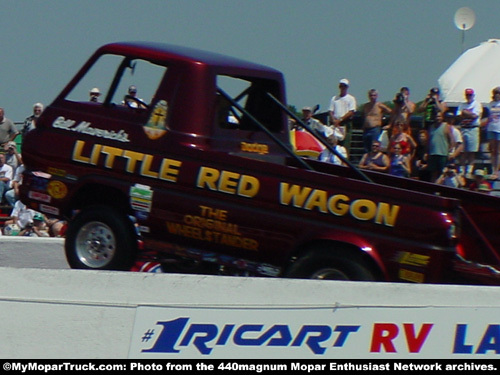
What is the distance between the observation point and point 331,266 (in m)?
6.14

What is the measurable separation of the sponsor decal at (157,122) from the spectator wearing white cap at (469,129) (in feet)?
24.0

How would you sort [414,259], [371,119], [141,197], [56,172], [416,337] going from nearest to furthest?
1. [416,337]
2. [414,259]
3. [141,197]
4. [56,172]
5. [371,119]

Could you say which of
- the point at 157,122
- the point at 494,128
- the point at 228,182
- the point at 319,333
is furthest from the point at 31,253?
the point at 494,128

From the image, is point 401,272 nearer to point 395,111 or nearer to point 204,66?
point 204,66

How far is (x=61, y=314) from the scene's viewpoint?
527 cm

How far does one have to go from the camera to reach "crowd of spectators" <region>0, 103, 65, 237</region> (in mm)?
12195

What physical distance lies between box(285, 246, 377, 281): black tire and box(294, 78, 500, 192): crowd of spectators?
21.4 ft

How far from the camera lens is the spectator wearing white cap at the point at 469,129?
44.5 ft

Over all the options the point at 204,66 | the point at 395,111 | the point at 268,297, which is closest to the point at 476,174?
the point at 395,111

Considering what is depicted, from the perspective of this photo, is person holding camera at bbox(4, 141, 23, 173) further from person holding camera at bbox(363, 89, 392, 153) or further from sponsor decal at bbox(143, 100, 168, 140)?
sponsor decal at bbox(143, 100, 168, 140)
